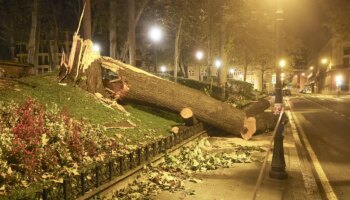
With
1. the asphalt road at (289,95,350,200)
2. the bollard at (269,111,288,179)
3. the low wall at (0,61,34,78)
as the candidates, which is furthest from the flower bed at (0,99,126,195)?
the asphalt road at (289,95,350,200)

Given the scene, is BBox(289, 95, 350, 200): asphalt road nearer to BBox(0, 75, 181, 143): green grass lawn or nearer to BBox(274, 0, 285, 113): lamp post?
BBox(274, 0, 285, 113): lamp post

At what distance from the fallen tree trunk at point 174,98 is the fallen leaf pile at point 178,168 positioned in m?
1.56

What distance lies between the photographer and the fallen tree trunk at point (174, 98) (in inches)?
515

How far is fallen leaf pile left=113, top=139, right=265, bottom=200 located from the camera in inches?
290

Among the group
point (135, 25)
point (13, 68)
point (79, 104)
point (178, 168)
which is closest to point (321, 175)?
point (178, 168)

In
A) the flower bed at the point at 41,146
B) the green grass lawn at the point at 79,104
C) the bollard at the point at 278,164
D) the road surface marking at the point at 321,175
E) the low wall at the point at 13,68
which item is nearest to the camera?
the flower bed at the point at 41,146

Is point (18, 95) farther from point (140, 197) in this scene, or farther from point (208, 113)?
A: point (208, 113)

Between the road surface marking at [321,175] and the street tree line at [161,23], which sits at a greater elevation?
the street tree line at [161,23]

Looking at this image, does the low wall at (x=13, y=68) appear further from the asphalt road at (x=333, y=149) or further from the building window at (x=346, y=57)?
the building window at (x=346, y=57)

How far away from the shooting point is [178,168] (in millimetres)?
9117

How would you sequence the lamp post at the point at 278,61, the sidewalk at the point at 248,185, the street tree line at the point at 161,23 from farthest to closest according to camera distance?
the street tree line at the point at 161,23
the lamp post at the point at 278,61
the sidewalk at the point at 248,185

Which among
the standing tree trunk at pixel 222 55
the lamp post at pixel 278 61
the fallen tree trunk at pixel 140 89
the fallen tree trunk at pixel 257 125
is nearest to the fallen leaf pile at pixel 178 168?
the fallen tree trunk at pixel 140 89

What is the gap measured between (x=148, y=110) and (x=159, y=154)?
5285mm

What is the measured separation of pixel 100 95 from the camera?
42.7 feet
